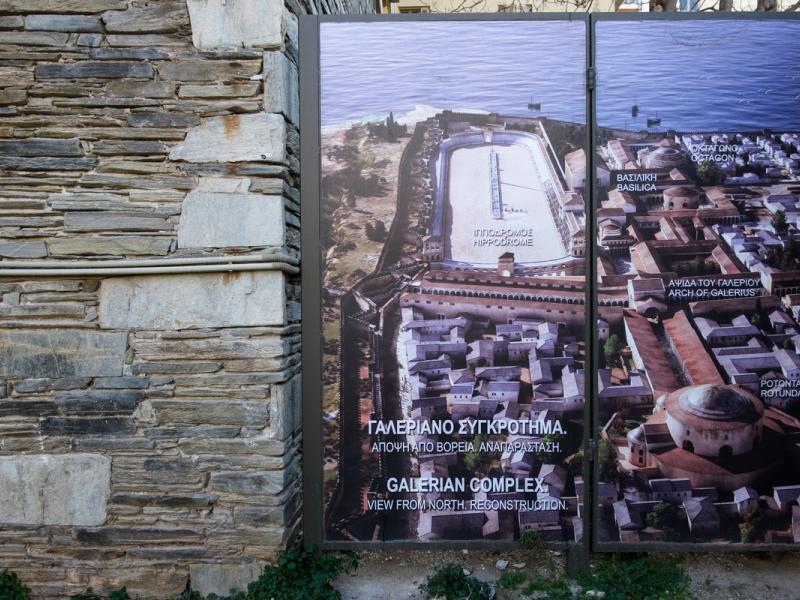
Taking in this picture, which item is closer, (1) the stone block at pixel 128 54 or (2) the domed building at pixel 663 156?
(1) the stone block at pixel 128 54

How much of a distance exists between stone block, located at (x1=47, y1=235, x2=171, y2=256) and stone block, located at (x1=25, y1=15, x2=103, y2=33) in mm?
1072

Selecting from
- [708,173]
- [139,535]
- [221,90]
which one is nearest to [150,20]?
[221,90]

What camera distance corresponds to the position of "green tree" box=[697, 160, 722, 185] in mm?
3381

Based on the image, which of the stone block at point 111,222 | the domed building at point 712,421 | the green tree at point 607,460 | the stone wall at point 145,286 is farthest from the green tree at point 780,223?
the stone block at point 111,222

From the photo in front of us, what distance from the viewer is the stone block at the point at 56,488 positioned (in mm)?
3119

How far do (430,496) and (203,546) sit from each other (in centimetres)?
121

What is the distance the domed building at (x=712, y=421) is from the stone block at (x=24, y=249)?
340 cm

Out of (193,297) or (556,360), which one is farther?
(556,360)

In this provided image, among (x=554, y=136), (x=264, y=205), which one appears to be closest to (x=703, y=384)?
(x=554, y=136)

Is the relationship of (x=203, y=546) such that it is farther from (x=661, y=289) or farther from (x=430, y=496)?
(x=661, y=289)

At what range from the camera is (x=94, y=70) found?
3.12m

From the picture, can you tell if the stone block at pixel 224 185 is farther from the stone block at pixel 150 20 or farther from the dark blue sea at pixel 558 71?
the stone block at pixel 150 20

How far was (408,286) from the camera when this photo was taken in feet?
11.1

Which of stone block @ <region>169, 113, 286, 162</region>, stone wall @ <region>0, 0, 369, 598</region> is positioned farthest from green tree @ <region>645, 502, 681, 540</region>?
stone block @ <region>169, 113, 286, 162</region>
